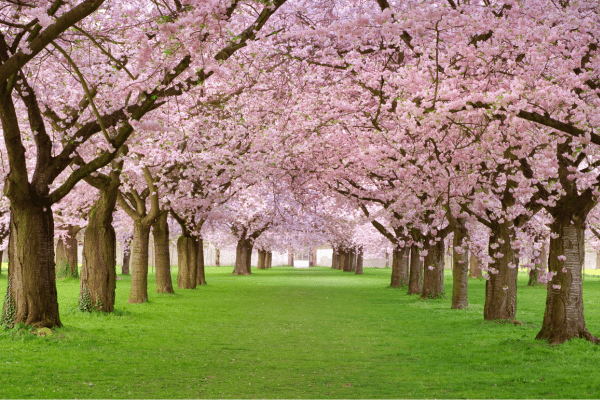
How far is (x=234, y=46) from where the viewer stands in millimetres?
11406

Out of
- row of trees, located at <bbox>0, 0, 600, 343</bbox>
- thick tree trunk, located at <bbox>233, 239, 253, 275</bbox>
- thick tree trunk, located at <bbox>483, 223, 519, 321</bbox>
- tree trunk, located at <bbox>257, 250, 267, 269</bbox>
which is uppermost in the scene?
row of trees, located at <bbox>0, 0, 600, 343</bbox>

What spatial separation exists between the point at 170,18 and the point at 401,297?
22.4m

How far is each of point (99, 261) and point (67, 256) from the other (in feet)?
79.1

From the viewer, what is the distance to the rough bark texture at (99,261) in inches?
717

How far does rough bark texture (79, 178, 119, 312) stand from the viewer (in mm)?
18203

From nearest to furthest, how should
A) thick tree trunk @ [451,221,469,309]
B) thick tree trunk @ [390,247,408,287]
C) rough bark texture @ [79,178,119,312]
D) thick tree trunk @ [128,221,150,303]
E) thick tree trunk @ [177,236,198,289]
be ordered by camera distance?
rough bark texture @ [79,178,119,312]
thick tree trunk @ [451,221,469,309]
thick tree trunk @ [128,221,150,303]
thick tree trunk @ [177,236,198,289]
thick tree trunk @ [390,247,408,287]

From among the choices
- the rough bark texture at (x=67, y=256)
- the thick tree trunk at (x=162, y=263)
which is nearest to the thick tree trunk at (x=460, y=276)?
Result: the thick tree trunk at (x=162, y=263)

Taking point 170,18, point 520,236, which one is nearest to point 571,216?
point 520,236

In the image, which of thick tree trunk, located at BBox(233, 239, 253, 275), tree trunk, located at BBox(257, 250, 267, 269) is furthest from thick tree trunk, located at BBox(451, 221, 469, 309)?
tree trunk, located at BBox(257, 250, 267, 269)

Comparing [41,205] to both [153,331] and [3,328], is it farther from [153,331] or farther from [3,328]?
[153,331]

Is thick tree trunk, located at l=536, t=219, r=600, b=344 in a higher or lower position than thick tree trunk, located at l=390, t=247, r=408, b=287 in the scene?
higher

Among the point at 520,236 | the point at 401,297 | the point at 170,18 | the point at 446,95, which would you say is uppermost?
the point at 170,18

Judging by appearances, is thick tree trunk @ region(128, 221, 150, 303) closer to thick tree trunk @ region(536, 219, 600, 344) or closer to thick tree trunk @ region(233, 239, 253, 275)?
thick tree trunk @ region(536, 219, 600, 344)

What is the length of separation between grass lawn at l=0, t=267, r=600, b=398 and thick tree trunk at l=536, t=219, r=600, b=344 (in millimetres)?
388
